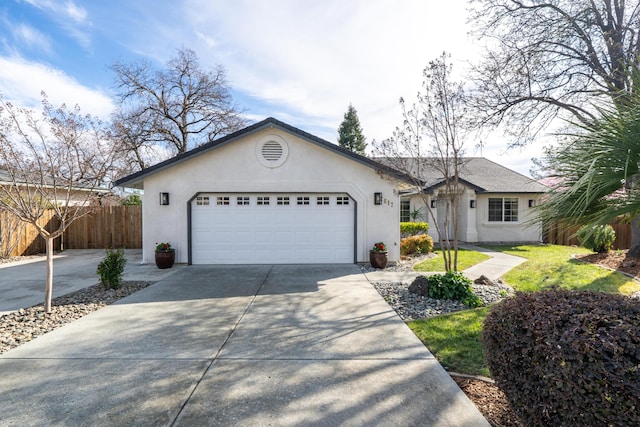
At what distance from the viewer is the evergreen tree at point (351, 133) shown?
120ft

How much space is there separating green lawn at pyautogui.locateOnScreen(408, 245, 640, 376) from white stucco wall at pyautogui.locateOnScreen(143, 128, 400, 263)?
2.93m

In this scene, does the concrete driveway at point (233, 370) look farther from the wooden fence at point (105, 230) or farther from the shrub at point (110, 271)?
the wooden fence at point (105, 230)

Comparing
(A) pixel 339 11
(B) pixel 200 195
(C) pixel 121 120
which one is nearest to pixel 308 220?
(B) pixel 200 195

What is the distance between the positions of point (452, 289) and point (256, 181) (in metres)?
6.58

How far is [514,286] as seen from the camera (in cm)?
745

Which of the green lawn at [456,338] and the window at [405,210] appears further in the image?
the window at [405,210]

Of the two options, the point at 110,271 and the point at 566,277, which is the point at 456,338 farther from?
the point at 110,271

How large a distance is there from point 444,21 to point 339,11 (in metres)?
2.64

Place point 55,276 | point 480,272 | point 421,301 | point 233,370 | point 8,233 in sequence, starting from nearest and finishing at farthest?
point 233,370, point 421,301, point 55,276, point 480,272, point 8,233

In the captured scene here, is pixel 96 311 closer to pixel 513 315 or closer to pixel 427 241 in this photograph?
pixel 513 315

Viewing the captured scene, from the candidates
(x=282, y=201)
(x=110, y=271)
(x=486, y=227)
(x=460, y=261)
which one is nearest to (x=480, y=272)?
(x=460, y=261)

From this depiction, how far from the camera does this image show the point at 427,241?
1244 centimetres

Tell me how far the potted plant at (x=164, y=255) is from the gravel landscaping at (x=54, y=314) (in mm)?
2073

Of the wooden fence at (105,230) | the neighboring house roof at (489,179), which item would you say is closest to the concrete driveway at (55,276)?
the wooden fence at (105,230)
